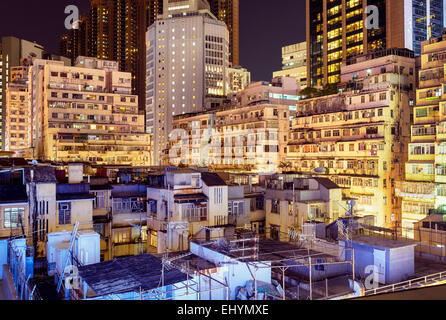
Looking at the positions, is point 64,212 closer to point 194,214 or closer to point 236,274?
point 194,214

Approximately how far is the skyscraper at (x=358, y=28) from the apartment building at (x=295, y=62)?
1427 centimetres

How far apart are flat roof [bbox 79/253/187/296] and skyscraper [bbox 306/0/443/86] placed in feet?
260

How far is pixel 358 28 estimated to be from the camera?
9406cm

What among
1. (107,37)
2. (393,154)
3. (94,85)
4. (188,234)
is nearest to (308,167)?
(393,154)

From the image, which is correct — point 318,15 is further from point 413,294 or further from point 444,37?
point 413,294

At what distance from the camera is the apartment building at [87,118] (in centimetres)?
6738

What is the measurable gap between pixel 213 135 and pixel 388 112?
36464mm

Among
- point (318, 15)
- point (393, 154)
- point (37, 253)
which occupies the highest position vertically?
point (318, 15)

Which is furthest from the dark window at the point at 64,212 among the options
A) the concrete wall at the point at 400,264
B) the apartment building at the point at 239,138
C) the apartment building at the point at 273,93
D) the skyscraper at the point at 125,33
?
the skyscraper at the point at 125,33

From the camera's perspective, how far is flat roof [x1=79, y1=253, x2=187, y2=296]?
1334 centimetres

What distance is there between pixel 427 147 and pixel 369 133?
26.3ft

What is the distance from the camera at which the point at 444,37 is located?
5128cm

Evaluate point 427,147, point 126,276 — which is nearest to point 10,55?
point 427,147

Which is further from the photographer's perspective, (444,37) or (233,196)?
(444,37)
